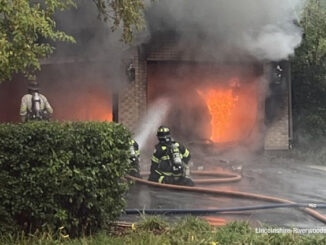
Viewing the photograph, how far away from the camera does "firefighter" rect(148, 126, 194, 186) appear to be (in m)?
8.07

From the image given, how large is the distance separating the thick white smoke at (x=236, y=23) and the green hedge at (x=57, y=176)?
302 inches

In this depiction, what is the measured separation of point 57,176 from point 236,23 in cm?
875

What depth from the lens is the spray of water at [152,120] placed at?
12.4m

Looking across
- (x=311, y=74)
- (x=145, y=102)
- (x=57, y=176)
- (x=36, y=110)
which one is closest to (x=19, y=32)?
(x=57, y=176)

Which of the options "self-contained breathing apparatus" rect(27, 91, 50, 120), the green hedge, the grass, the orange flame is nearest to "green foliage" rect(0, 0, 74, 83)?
the green hedge

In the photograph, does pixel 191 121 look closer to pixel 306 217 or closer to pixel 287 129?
pixel 287 129

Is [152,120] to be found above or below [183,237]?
above

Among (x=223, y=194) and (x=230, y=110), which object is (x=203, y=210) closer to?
(x=223, y=194)

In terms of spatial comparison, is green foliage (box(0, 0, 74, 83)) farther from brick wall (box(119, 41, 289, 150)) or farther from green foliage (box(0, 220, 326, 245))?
brick wall (box(119, 41, 289, 150))

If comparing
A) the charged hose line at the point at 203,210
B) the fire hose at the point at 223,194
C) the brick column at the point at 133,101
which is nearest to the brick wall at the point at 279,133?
the brick column at the point at 133,101

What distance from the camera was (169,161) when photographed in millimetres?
8125

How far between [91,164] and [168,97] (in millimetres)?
9866

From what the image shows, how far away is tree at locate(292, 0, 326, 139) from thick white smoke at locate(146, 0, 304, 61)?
150cm

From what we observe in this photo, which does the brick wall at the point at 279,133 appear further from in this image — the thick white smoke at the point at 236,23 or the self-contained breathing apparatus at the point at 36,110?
the self-contained breathing apparatus at the point at 36,110
